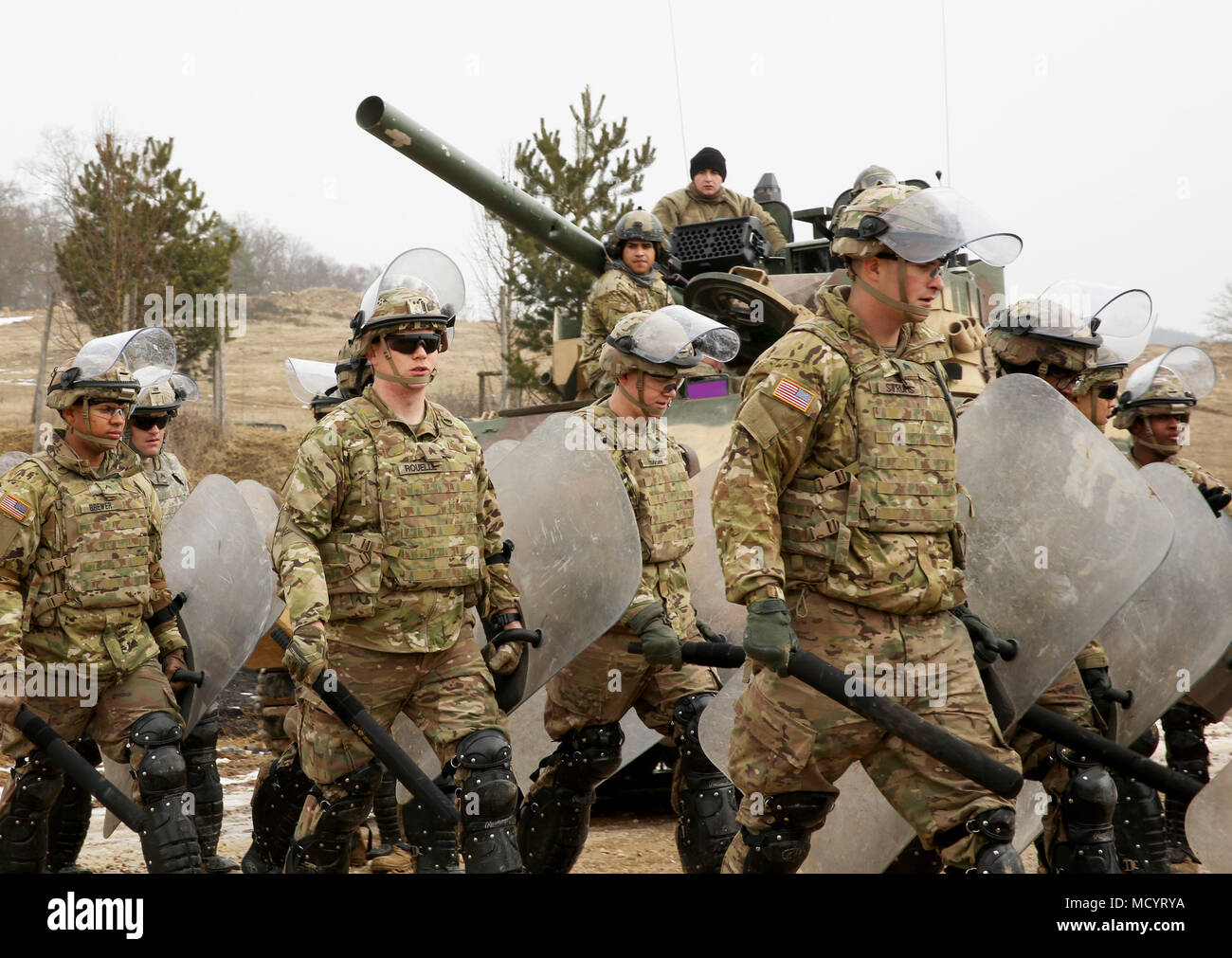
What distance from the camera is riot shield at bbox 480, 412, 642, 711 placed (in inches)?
192

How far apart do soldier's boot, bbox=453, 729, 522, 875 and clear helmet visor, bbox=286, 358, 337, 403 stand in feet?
11.0

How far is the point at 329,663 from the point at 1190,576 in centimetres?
325

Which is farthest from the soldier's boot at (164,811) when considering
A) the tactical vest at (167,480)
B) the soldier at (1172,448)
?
the soldier at (1172,448)

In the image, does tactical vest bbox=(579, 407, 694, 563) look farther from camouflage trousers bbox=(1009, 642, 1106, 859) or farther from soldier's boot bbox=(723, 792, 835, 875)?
soldier's boot bbox=(723, 792, 835, 875)

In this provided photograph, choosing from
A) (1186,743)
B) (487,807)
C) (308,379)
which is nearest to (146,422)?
(308,379)

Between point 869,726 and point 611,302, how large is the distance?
4.66 m

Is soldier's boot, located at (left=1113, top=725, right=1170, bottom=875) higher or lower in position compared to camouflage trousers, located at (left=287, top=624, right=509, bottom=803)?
lower

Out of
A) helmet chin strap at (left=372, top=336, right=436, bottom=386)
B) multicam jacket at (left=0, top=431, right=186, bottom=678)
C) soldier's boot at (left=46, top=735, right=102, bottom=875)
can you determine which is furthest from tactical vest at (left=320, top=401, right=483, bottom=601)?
soldier's boot at (left=46, top=735, right=102, bottom=875)

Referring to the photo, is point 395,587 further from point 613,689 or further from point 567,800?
point 567,800

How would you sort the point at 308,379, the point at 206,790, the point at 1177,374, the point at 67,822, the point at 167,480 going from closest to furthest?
the point at 67,822 → the point at 206,790 → the point at 1177,374 → the point at 308,379 → the point at 167,480

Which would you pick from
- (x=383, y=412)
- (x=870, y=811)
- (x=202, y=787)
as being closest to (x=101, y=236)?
(x=202, y=787)

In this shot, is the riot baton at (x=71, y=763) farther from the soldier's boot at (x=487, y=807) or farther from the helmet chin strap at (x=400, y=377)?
the helmet chin strap at (x=400, y=377)

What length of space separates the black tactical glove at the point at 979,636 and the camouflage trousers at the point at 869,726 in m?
0.17

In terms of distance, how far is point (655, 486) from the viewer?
532cm
